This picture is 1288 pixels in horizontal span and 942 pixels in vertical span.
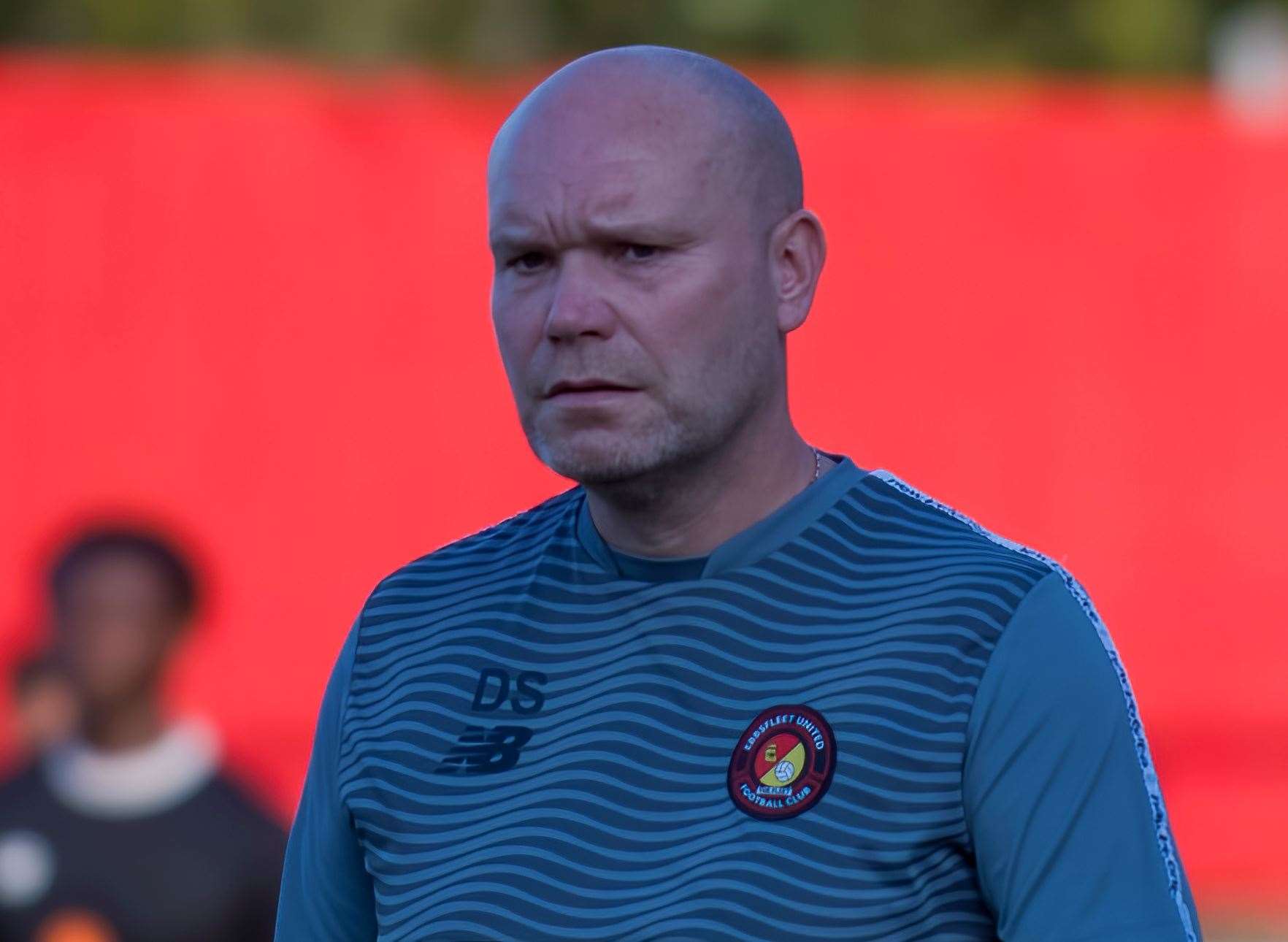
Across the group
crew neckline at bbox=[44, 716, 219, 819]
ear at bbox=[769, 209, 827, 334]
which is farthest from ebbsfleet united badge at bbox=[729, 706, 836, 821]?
crew neckline at bbox=[44, 716, 219, 819]

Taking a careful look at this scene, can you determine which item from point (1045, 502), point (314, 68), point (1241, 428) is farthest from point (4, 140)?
point (1241, 428)

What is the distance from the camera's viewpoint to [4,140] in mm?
6754

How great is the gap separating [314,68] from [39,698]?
9.99ft

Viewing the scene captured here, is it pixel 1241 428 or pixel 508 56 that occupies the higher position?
pixel 508 56

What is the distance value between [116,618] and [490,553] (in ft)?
12.3

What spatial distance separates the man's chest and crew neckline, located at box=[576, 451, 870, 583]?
4 centimetres

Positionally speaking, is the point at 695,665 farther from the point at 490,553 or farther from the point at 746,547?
the point at 490,553

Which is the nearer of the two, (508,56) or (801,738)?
(801,738)

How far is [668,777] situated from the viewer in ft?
6.29

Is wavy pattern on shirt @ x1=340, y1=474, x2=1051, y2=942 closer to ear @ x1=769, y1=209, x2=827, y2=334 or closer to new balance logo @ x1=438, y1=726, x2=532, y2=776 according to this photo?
new balance logo @ x1=438, y1=726, x2=532, y2=776

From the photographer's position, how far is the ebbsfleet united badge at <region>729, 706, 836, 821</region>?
1.85m

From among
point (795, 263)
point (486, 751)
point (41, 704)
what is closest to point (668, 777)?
point (486, 751)

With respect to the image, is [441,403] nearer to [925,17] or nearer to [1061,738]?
[925,17]

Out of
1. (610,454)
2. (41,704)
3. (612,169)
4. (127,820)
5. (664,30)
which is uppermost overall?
(664,30)
